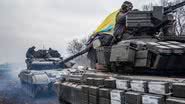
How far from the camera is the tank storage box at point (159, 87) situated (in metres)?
5.83

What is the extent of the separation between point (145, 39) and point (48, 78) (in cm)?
1249

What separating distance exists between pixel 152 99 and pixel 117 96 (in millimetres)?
1374

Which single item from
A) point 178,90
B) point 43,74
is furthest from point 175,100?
point 43,74

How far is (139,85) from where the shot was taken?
659 centimetres

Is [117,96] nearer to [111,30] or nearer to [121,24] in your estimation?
[121,24]

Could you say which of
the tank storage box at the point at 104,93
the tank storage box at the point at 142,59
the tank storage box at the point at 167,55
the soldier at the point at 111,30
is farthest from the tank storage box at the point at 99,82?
the tank storage box at the point at 167,55

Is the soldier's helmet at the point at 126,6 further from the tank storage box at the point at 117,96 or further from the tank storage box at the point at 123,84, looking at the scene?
the tank storage box at the point at 117,96

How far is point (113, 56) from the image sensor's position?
8273mm

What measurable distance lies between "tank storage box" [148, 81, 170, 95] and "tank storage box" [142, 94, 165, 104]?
9 centimetres

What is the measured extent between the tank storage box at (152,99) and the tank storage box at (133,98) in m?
0.15

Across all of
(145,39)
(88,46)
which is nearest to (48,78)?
(88,46)

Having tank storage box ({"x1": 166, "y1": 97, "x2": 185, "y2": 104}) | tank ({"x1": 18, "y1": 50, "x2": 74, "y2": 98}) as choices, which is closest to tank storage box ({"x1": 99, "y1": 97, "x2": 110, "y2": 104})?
tank storage box ({"x1": 166, "y1": 97, "x2": 185, "y2": 104})

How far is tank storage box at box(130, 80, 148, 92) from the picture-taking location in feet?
21.1

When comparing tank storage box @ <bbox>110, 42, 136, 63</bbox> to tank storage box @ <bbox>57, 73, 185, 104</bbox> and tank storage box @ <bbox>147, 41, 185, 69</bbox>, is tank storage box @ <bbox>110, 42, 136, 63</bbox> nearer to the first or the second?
tank storage box @ <bbox>57, 73, 185, 104</bbox>
